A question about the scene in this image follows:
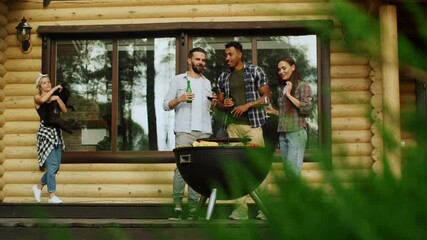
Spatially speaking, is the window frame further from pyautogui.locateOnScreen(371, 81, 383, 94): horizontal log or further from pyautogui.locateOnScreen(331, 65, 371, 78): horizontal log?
pyautogui.locateOnScreen(371, 81, 383, 94): horizontal log

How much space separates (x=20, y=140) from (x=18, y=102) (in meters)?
0.50

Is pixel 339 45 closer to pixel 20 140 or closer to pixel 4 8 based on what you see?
pixel 20 140

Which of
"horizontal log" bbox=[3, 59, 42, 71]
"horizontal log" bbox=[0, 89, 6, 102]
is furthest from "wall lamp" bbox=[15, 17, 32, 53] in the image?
"horizontal log" bbox=[0, 89, 6, 102]

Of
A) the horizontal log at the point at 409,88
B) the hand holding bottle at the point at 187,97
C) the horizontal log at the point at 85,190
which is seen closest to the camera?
the horizontal log at the point at 409,88

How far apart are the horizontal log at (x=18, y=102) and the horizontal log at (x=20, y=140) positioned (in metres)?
0.38

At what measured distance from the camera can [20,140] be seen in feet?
31.4

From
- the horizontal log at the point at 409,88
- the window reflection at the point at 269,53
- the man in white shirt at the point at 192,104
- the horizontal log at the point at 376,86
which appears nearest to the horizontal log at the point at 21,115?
the window reflection at the point at 269,53

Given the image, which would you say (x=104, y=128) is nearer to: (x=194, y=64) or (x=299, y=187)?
(x=194, y=64)

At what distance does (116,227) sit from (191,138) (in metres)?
6.56

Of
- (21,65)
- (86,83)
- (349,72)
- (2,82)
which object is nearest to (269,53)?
(349,72)

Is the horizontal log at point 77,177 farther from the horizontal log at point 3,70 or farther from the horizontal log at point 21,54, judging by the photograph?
the horizontal log at point 21,54

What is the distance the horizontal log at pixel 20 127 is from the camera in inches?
377

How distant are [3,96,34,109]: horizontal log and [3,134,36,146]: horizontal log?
383mm

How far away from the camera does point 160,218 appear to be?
0.73 metres
